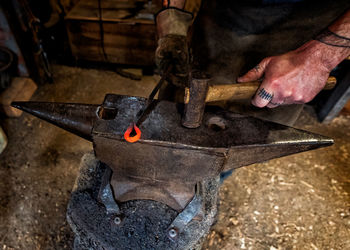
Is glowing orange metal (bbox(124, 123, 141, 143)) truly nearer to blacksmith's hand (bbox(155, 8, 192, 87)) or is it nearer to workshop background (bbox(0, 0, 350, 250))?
blacksmith's hand (bbox(155, 8, 192, 87))

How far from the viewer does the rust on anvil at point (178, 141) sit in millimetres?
Result: 1103

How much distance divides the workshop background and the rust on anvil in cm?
117

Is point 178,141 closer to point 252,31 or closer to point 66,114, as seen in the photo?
point 66,114

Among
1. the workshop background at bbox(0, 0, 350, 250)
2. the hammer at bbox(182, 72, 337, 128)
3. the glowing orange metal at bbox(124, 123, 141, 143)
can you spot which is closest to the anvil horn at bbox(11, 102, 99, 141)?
the glowing orange metal at bbox(124, 123, 141, 143)

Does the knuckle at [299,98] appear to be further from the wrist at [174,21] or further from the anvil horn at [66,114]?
the anvil horn at [66,114]

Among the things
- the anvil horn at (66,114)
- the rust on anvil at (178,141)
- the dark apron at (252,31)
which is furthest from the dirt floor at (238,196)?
the anvil horn at (66,114)

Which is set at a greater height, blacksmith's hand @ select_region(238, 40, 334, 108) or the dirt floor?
blacksmith's hand @ select_region(238, 40, 334, 108)

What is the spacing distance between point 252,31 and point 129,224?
1.41 meters

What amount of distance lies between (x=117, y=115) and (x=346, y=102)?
288cm

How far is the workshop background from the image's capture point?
6.95 feet

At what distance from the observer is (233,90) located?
3.84ft

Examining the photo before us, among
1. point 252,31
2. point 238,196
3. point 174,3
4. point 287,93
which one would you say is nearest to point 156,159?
point 287,93

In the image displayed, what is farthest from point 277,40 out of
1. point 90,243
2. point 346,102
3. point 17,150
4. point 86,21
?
point 17,150

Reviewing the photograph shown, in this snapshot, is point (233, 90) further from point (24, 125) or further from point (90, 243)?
point (24, 125)
